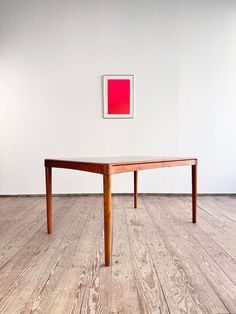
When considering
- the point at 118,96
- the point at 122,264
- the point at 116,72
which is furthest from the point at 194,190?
the point at 116,72

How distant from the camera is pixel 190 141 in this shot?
111 inches

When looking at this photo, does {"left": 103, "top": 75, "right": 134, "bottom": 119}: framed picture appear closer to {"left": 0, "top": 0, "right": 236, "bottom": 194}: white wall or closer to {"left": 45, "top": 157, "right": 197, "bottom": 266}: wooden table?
{"left": 0, "top": 0, "right": 236, "bottom": 194}: white wall

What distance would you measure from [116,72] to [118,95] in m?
0.31

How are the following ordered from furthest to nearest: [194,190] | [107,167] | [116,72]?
[116,72] → [194,190] → [107,167]

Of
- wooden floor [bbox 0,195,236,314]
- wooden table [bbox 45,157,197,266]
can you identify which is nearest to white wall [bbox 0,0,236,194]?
wooden floor [bbox 0,195,236,314]

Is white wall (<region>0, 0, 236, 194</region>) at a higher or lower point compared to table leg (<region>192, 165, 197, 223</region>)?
higher

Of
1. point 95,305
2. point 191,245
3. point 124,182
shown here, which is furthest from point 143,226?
point 124,182

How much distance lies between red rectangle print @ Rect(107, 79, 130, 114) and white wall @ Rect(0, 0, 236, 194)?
5.2 inches

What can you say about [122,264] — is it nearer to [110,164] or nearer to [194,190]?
[110,164]

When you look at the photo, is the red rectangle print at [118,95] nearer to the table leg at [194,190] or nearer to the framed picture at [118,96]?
the framed picture at [118,96]

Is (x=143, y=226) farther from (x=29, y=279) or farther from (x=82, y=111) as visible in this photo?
(x=82, y=111)

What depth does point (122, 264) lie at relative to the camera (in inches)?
45.6

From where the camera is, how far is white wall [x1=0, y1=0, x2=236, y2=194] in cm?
273

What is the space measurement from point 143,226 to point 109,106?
5.43 ft
